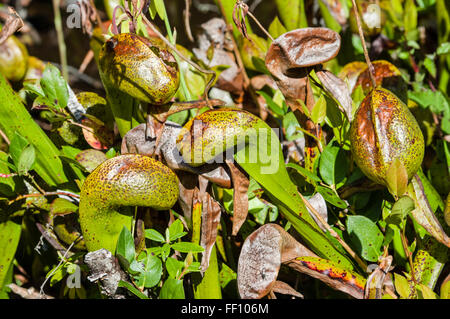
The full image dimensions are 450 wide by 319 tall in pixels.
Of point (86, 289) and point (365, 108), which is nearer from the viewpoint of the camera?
point (365, 108)

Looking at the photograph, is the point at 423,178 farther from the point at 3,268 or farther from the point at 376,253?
the point at 3,268

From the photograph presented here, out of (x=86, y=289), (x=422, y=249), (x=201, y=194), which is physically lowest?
(x=86, y=289)

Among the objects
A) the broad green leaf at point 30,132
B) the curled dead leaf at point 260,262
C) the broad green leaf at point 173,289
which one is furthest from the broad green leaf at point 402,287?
the broad green leaf at point 30,132

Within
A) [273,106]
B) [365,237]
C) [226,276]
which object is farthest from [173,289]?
[273,106]

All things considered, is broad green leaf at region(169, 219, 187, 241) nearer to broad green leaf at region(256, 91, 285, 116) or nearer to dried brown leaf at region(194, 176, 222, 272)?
dried brown leaf at region(194, 176, 222, 272)

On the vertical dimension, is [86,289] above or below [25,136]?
below

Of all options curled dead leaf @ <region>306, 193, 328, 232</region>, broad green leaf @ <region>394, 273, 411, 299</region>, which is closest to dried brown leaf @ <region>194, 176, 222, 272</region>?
curled dead leaf @ <region>306, 193, 328, 232</region>

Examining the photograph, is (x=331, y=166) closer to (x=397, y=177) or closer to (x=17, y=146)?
(x=397, y=177)
